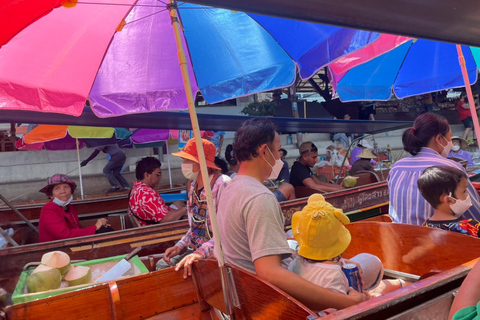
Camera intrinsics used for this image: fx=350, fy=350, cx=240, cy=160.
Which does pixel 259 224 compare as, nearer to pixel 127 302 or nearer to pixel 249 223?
pixel 249 223

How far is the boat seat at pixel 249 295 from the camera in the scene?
1.33 meters

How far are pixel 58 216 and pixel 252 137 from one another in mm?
3007

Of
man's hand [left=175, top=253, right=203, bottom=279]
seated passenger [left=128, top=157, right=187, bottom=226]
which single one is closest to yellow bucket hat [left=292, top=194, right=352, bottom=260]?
man's hand [left=175, top=253, right=203, bottom=279]

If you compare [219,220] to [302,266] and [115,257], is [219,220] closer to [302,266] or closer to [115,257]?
[302,266]

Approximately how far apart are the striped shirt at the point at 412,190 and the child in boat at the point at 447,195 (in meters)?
0.19

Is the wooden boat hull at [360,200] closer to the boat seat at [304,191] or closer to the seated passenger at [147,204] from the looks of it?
the boat seat at [304,191]

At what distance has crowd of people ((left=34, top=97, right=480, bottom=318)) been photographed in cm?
151

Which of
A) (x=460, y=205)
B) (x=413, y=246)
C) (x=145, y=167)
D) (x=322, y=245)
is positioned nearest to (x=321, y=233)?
(x=322, y=245)

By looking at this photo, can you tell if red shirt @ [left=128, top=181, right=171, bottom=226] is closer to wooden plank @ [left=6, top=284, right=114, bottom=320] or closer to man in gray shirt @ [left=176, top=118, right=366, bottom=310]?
wooden plank @ [left=6, top=284, right=114, bottom=320]

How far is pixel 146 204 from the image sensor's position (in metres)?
4.14

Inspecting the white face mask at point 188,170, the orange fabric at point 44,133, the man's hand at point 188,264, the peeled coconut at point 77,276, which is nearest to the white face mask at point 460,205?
the man's hand at point 188,264

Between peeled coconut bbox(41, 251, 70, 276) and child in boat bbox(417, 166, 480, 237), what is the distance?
2.72 metres

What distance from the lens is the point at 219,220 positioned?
1857 mm

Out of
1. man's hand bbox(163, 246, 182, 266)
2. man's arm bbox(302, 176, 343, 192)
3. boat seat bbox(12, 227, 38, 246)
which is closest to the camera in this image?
man's hand bbox(163, 246, 182, 266)
